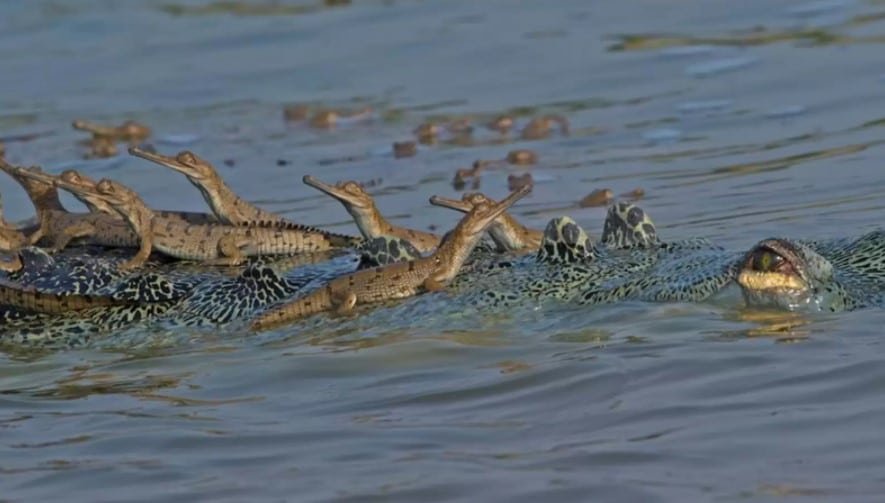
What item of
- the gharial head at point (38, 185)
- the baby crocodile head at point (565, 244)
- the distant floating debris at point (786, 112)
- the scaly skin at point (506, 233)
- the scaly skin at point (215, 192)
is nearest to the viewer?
the baby crocodile head at point (565, 244)

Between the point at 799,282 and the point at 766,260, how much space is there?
0.46 feet

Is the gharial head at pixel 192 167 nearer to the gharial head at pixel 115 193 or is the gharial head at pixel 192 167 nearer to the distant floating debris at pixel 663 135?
the gharial head at pixel 115 193

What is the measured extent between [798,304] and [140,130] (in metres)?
7.60

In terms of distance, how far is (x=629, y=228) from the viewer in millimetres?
7953

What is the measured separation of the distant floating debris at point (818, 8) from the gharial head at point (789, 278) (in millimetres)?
8285

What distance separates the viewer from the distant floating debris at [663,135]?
1214 centimetres

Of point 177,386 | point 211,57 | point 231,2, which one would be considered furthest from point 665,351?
point 231,2

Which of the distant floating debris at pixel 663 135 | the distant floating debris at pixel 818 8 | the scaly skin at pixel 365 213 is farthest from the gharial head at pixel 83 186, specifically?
the distant floating debris at pixel 818 8

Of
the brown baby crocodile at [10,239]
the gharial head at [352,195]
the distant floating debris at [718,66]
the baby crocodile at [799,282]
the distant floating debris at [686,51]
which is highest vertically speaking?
the distant floating debris at [686,51]

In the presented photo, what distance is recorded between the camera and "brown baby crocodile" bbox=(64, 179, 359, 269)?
861 centimetres

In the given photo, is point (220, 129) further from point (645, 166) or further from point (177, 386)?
point (177, 386)

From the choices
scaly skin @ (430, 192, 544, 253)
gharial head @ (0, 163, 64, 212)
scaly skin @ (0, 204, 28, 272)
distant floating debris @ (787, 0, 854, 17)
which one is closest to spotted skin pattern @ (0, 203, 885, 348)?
scaly skin @ (430, 192, 544, 253)

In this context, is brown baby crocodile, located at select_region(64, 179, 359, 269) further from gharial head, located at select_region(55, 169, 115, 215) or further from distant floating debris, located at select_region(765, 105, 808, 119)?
distant floating debris, located at select_region(765, 105, 808, 119)

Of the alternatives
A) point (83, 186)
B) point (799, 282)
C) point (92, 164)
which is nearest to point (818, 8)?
point (92, 164)
